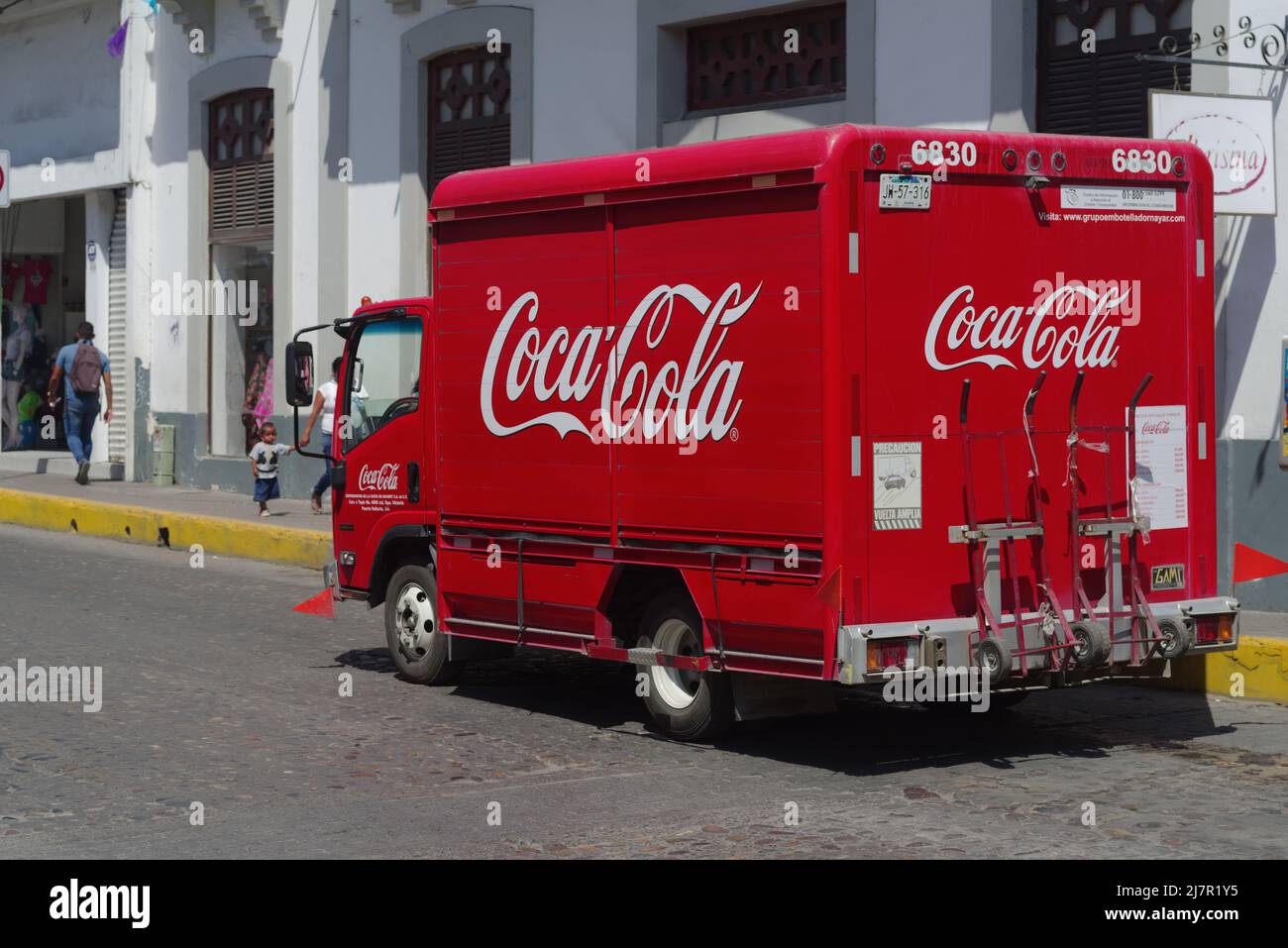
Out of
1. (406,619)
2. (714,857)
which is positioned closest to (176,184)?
(406,619)

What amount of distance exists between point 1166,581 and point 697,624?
2.37 m

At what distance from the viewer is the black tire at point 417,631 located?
10883 mm

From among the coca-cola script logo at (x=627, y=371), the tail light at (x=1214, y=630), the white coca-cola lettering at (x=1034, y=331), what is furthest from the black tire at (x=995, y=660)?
the coca-cola script logo at (x=627, y=371)

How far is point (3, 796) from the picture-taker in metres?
7.80

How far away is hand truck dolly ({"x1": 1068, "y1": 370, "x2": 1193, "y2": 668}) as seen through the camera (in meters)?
8.82

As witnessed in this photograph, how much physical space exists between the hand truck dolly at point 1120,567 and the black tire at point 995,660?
0.60 metres

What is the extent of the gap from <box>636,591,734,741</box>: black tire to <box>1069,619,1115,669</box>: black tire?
1680mm

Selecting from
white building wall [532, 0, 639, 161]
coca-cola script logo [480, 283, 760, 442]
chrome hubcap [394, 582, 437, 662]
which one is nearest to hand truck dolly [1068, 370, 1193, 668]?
coca-cola script logo [480, 283, 760, 442]

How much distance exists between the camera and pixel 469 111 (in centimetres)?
1942

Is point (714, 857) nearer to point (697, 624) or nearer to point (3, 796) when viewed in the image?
point (697, 624)

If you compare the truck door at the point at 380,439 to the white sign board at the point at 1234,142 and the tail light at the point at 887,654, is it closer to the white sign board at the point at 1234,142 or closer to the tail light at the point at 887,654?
the tail light at the point at 887,654

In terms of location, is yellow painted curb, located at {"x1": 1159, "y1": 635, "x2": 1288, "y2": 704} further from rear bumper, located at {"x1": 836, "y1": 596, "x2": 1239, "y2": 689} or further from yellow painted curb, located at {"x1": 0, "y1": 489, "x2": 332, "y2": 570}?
yellow painted curb, located at {"x1": 0, "y1": 489, "x2": 332, "y2": 570}

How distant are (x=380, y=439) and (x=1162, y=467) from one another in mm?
4638

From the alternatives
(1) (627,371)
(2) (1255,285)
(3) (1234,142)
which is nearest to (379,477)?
(1) (627,371)
